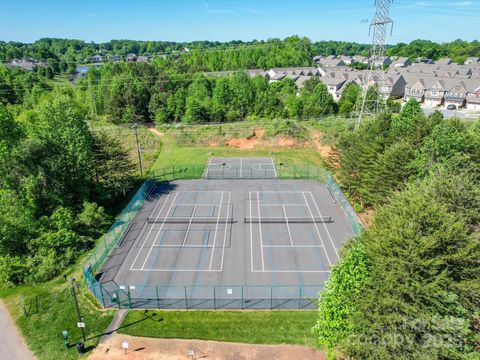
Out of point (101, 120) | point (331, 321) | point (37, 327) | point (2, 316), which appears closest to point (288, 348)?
point (331, 321)

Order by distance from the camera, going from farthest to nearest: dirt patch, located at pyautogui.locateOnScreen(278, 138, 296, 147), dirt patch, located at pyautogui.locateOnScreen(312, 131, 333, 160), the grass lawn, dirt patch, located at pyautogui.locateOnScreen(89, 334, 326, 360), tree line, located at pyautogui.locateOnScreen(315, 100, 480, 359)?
dirt patch, located at pyautogui.locateOnScreen(278, 138, 296, 147)
dirt patch, located at pyautogui.locateOnScreen(312, 131, 333, 160)
the grass lawn
dirt patch, located at pyautogui.locateOnScreen(89, 334, 326, 360)
tree line, located at pyautogui.locateOnScreen(315, 100, 480, 359)

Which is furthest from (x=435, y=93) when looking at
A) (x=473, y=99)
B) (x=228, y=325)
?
(x=228, y=325)

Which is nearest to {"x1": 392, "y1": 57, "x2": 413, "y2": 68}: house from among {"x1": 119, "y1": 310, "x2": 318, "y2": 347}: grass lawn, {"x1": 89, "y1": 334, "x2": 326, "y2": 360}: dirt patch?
{"x1": 119, "y1": 310, "x2": 318, "y2": 347}: grass lawn

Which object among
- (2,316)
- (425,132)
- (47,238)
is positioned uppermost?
(425,132)

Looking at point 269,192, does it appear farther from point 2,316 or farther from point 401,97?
point 401,97

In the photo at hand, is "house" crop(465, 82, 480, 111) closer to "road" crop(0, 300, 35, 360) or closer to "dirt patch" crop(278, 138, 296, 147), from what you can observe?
"dirt patch" crop(278, 138, 296, 147)

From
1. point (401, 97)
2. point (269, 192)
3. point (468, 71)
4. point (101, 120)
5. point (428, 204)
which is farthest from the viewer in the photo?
point (468, 71)

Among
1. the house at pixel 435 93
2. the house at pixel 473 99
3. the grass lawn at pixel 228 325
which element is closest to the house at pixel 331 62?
the house at pixel 435 93
